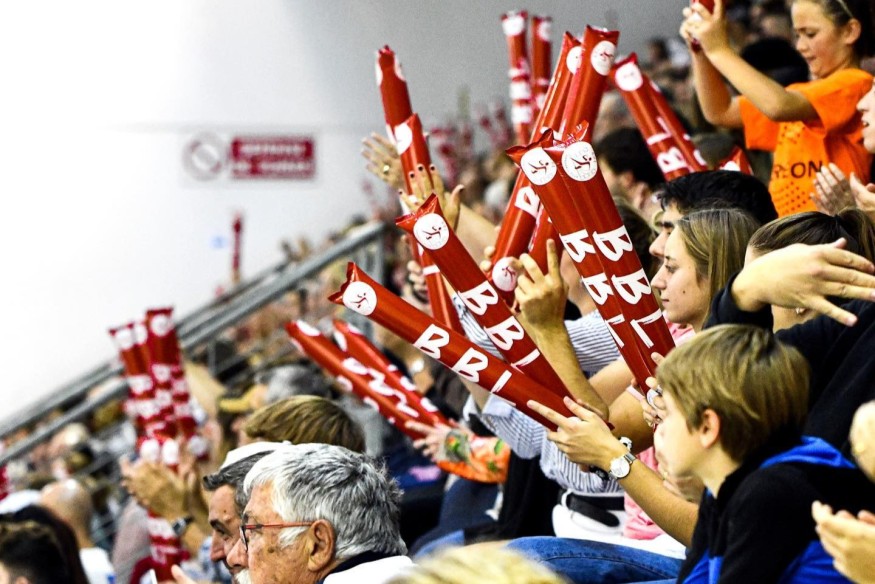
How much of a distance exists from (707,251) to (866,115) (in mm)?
471

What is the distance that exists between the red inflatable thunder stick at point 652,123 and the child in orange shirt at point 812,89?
0.58ft

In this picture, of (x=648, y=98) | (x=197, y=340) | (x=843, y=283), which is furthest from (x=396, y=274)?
(x=843, y=283)

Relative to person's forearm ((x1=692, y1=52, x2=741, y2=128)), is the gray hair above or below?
below

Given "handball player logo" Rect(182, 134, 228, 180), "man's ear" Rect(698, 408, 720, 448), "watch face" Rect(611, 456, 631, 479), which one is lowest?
"watch face" Rect(611, 456, 631, 479)

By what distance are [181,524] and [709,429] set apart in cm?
210

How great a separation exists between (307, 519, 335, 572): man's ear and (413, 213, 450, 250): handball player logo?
0.52 meters

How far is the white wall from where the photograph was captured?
8.73 m

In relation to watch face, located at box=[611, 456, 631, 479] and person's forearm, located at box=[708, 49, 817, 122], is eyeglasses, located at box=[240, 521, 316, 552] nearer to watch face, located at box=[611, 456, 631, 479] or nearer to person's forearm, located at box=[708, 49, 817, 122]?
watch face, located at box=[611, 456, 631, 479]

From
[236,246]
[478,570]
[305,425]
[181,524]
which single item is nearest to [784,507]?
[478,570]

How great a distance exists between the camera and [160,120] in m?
8.91

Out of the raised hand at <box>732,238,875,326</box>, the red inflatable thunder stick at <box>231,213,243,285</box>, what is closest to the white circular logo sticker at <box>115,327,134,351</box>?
the raised hand at <box>732,238,875,326</box>

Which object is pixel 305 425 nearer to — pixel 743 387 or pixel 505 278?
pixel 505 278

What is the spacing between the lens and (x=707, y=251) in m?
2.27

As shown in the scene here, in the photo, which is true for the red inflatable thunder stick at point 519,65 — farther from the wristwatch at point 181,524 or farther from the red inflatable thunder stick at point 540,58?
the wristwatch at point 181,524
